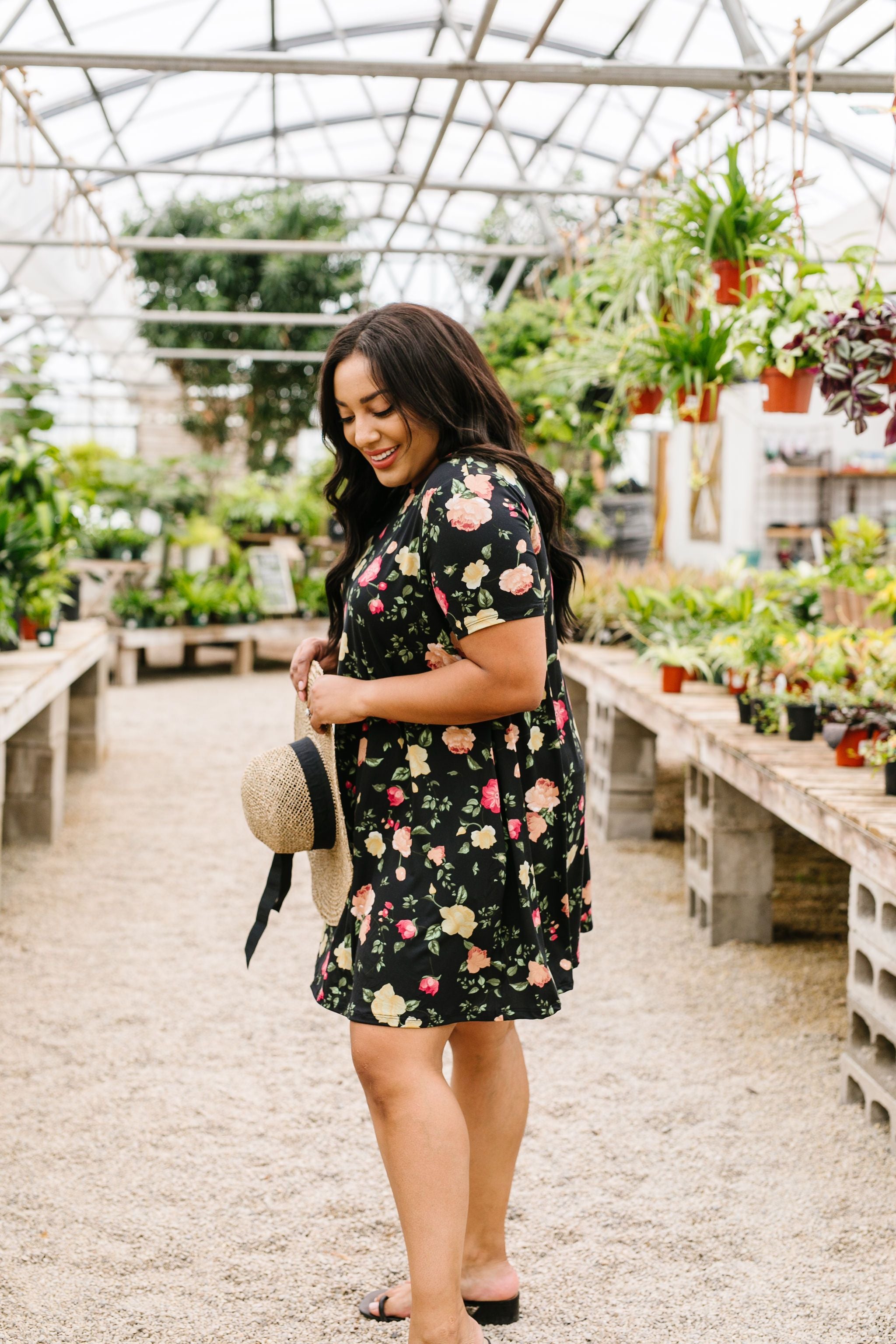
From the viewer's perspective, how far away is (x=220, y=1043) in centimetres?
273

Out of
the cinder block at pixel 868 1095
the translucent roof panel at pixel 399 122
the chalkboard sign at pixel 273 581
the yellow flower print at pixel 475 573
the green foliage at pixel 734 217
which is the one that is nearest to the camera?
the yellow flower print at pixel 475 573

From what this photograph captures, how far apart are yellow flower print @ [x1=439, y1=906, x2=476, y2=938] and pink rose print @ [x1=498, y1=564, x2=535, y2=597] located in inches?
14.9

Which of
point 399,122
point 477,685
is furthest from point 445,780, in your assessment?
point 399,122

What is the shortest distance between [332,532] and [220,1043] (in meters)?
8.66

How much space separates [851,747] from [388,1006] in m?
1.65

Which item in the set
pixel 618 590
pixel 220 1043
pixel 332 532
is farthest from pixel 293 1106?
pixel 332 532

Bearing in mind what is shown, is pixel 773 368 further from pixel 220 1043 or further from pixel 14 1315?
pixel 14 1315

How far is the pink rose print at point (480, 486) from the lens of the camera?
1.43 meters

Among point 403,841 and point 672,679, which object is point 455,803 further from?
point 672,679

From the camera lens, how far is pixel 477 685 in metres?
1.42

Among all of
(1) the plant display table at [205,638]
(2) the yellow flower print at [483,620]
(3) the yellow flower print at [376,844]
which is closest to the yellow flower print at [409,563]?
(2) the yellow flower print at [483,620]

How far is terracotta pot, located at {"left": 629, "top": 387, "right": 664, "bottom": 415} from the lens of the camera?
4.12 metres

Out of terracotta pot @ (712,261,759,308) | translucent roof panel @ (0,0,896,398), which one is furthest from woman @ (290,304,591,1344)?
translucent roof panel @ (0,0,896,398)

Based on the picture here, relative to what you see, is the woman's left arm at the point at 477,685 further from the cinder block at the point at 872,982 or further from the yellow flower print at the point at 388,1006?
the cinder block at the point at 872,982
